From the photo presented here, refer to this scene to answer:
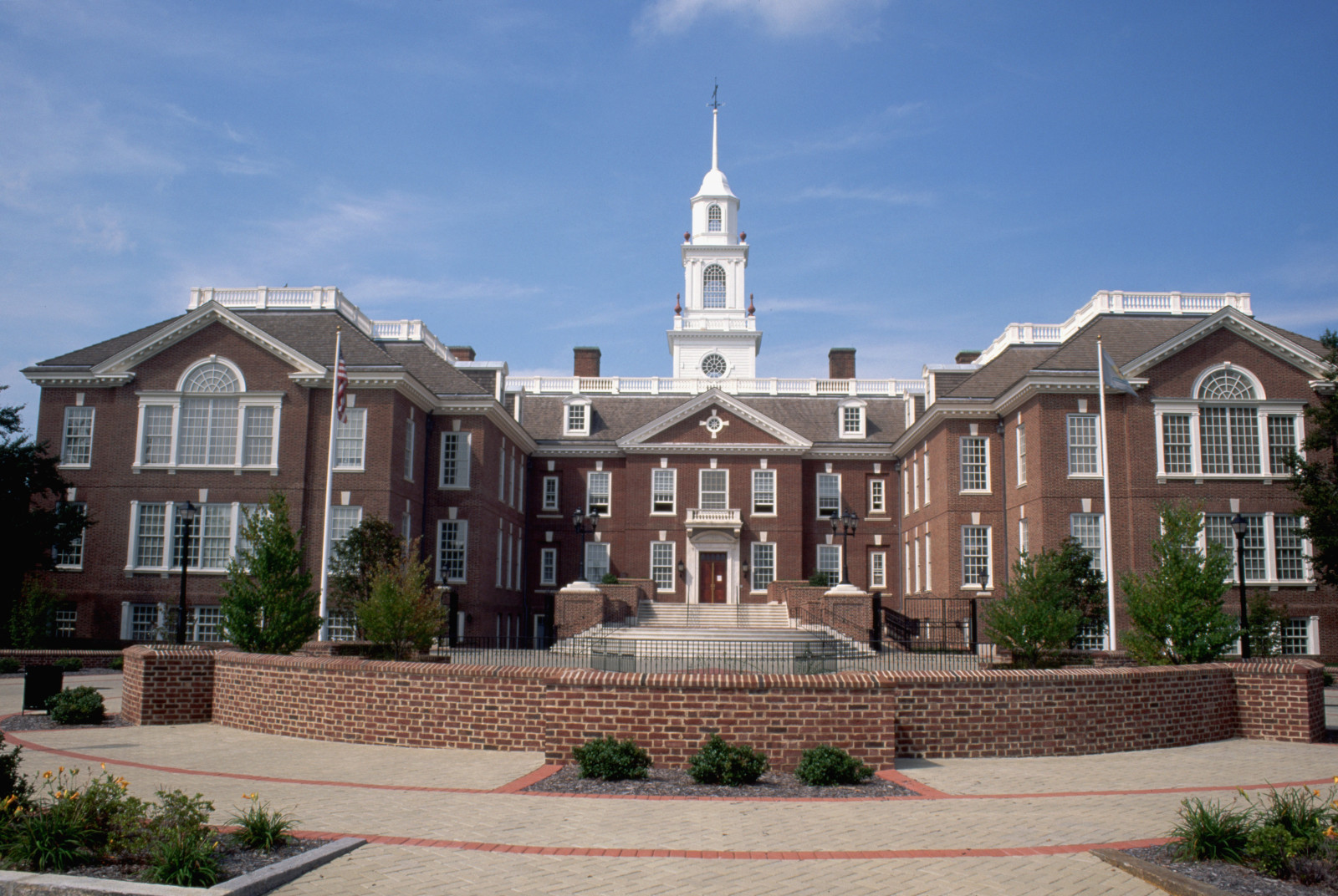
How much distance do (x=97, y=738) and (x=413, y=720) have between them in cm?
480

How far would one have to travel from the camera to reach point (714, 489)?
46.1 meters

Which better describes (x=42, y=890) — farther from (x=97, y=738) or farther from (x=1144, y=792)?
(x=1144, y=792)

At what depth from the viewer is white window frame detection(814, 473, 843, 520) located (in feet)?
154

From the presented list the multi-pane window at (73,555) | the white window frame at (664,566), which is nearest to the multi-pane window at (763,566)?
the white window frame at (664,566)

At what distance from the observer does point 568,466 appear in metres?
47.9

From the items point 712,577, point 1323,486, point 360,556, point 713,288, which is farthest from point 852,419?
point 360,556

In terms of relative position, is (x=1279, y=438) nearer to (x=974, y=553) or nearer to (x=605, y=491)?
(x=974, y=553)

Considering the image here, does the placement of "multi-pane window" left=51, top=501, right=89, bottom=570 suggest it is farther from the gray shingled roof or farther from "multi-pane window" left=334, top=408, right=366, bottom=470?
the gray shingled roof

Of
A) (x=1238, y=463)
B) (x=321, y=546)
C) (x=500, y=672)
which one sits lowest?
(x=500, y=672)

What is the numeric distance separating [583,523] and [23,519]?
1787 centimetres

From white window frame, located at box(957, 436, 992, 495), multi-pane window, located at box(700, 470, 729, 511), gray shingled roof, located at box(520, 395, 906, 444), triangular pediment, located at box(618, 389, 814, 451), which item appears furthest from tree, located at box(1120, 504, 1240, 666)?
gray shingled roof, located at box(520, 395, 906, 444)

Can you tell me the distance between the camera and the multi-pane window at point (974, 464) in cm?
3688

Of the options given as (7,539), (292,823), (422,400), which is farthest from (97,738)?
(422,400)

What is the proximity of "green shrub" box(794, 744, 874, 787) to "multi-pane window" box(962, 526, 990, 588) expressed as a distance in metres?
26.8
